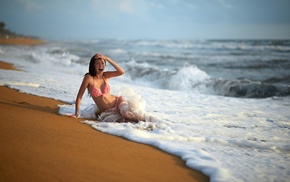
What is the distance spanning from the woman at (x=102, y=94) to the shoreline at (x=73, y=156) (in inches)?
28.9

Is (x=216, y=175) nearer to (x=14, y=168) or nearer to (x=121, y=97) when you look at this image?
(x=14, y=168)

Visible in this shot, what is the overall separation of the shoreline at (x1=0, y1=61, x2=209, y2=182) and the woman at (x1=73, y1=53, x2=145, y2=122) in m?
0.73

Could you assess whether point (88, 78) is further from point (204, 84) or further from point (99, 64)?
point (204, 84)

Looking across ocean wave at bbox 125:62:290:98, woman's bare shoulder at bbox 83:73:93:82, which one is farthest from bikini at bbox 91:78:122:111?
ocean wave at bbox 125:62:290:98

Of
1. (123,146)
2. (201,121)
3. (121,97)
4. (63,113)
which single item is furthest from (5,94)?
(201,121)

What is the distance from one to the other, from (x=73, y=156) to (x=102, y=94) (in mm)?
2065

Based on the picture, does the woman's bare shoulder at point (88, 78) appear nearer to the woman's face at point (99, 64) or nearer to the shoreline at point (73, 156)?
the woman's face at point (99, 64)

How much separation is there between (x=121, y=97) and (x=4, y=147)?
240cm

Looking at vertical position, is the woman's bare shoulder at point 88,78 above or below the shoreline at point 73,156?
above

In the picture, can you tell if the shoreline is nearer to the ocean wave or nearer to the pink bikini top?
the pink bikini top

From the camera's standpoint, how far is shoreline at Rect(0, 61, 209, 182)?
7.55ft

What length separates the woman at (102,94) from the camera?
4.52 metres

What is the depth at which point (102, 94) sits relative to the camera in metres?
4.67

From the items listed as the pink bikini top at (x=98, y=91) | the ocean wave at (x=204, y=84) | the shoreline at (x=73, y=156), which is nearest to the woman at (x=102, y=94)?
the pink bikini top at (x=98, y=91)
